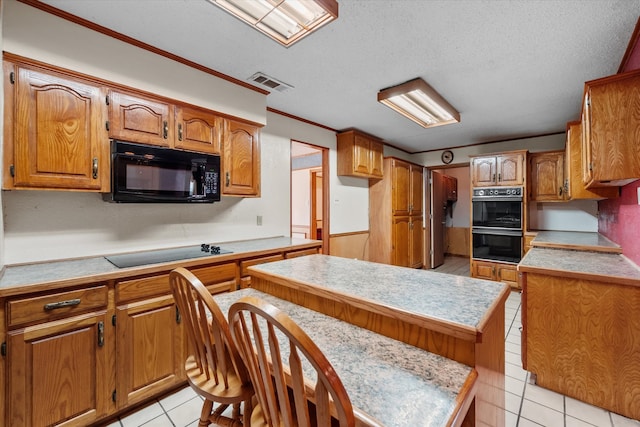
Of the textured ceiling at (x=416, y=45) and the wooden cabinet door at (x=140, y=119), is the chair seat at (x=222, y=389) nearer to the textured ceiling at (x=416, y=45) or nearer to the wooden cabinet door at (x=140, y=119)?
the wooden cabinet door at (x=140, y=119)

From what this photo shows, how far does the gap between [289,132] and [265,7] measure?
6.30ft

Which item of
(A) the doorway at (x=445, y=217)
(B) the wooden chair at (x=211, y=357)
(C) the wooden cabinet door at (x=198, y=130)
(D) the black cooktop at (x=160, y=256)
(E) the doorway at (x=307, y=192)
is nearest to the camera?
(B) the wooden chair at (x=211, y=357)

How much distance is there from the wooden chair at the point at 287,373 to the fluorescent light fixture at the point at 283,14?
157 centimetres

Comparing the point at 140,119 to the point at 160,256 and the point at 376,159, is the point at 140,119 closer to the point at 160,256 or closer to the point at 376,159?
the point at 160,256

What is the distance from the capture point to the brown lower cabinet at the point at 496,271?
4093 millimetres

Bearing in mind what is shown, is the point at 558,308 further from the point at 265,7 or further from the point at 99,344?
the point at 99,344

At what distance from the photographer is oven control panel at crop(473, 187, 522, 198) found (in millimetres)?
4098

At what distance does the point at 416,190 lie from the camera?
207 inches

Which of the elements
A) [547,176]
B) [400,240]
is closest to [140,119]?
[400,240]

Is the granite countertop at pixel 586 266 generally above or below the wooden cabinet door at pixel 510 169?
below

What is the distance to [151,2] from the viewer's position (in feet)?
5.30

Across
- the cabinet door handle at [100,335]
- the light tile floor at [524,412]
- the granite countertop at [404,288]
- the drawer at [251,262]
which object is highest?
the granite countertop at [404,288]

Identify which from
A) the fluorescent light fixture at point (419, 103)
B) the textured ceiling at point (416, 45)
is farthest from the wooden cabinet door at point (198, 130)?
the fluorescent light fixture at point (419, 103)

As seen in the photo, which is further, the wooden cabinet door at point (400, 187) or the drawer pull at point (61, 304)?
the wooden cabinet door at point (400, 187)
